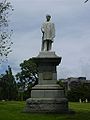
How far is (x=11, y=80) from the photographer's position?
85750mm

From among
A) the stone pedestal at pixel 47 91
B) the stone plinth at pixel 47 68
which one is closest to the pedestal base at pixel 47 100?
the stone pedestal at pixel 47 91

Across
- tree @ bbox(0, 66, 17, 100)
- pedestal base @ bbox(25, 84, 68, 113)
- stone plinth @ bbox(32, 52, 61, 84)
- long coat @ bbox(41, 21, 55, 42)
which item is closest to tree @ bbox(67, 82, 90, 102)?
tree @ bbox(0, 66, 17, 100)

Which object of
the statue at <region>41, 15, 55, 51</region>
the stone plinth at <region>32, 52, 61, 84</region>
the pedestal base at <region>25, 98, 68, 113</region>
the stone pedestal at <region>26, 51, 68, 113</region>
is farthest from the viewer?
the statue at <region>41, 15, 55, 51</region>

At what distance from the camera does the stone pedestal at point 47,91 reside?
22859 mm

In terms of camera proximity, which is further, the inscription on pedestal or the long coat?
the long coat

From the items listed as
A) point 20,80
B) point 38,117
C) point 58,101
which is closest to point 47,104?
point 58,101

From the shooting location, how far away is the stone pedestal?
22.9 metres

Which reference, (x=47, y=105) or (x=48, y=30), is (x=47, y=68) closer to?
(x=47, y=105)

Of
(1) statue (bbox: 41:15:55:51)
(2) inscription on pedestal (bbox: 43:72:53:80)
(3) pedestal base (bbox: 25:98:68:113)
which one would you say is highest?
(1) statue (bbox: 41:15:55:51)

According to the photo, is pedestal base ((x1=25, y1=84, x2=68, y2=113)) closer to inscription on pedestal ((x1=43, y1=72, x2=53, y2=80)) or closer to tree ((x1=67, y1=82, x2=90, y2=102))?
inscription on pedestal ((x1=43, y1=72, x2=53, y2=80))

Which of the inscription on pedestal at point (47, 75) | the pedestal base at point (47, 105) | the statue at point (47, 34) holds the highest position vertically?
the statue at point (47, 34)

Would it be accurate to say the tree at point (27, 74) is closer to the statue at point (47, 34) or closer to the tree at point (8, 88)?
the tree at point (8, 88)

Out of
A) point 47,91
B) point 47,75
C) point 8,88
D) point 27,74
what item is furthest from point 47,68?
point 8,88

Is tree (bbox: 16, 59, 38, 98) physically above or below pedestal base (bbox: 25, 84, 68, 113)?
above
